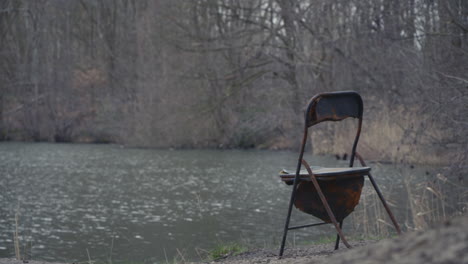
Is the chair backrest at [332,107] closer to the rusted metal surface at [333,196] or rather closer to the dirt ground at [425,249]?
the rusted metal surface at [333,196]

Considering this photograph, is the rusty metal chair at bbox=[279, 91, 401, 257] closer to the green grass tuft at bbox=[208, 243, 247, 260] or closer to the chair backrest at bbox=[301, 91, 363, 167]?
the chair backrest at bbox=[301, 91, 363, 167]

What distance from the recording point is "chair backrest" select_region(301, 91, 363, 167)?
15.1 ft

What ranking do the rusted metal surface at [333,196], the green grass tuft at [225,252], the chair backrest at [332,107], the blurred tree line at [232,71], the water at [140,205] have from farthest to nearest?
the blurred tree line at [232,71] < the water at [140,205] < the green grass tuft at [225,252] < the rusted metal surface at [333,196] < the chair backrest at [332,107]

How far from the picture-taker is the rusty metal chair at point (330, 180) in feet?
14.7

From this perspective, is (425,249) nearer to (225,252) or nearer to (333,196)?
(333,196)

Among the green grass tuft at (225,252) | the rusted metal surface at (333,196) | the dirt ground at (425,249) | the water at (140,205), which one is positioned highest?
the dirt ground at (425,249)

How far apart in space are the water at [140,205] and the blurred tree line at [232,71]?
2408mm

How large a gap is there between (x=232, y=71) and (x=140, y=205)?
11.0 metres

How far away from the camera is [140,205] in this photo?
13.1 metres

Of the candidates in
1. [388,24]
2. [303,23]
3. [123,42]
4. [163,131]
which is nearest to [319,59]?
[303,23]

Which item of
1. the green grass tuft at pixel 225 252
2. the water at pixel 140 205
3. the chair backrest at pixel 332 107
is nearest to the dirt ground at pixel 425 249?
the chair backrest at pixel 332 107

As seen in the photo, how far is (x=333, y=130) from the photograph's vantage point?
21609 mm

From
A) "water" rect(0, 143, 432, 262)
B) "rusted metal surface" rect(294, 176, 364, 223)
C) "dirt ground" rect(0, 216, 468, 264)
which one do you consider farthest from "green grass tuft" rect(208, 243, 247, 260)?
"dirt ground" rect(0, 216, 468, 264)

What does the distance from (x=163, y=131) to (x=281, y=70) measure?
820 cm
